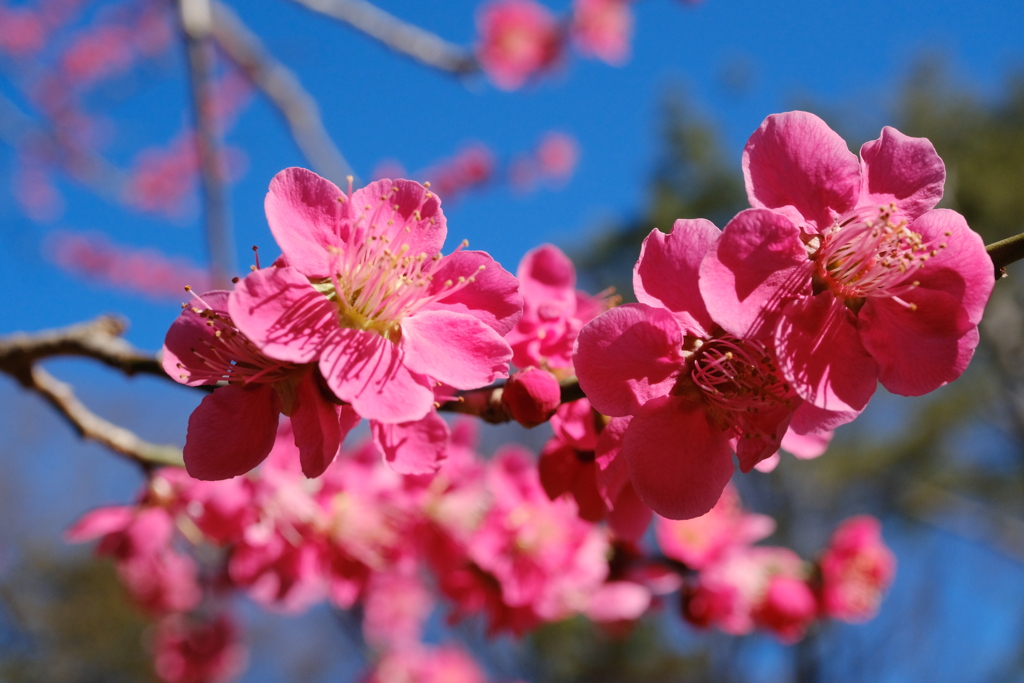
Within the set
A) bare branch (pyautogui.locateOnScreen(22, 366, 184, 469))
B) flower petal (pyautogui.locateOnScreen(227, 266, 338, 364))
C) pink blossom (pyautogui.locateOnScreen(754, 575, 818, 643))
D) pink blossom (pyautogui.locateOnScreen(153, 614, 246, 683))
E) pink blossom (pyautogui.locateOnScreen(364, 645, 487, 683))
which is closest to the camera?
flower petal (pyautogui.locateOnScreen(227, 266, 338, 364))

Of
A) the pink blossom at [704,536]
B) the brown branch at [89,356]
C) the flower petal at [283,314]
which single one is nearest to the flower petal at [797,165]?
Result: the flower petal at [283,314]

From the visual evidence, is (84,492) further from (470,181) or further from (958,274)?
(958,274)

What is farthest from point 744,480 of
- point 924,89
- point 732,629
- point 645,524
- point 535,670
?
point 645,524

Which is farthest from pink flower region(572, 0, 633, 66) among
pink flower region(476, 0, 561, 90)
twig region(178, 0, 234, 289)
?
twig region(178, 0, 234, 289)

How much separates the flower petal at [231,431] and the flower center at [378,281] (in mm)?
85

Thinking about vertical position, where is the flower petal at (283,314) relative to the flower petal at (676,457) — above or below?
above

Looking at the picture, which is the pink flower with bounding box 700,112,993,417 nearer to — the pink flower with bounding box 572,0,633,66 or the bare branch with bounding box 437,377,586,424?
the bare branch with bounding box 437,377,586,424

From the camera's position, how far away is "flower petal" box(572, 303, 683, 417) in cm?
45

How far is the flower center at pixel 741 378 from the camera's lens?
455 millimetres

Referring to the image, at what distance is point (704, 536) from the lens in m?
1.29

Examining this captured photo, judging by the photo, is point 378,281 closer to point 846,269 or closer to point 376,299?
point 376,299

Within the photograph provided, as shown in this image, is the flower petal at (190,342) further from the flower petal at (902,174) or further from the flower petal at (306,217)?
the flower petal at (902,174)

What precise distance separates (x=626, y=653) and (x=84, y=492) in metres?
6.07

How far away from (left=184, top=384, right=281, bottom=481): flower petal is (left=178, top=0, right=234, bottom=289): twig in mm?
1185
